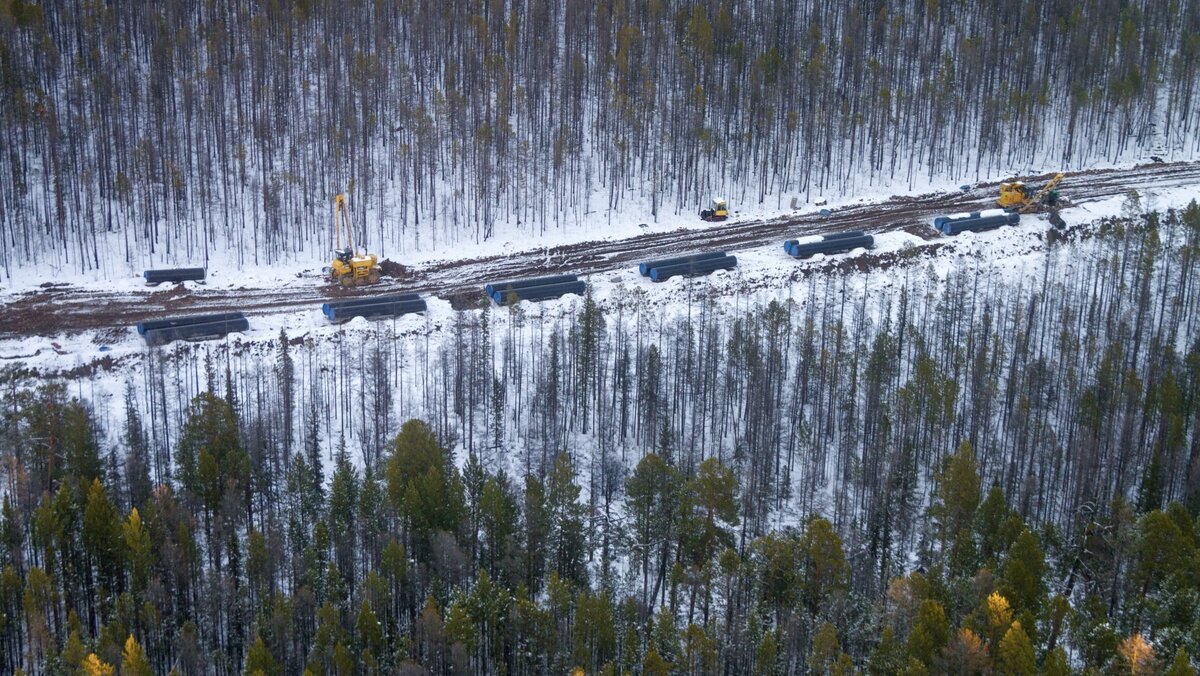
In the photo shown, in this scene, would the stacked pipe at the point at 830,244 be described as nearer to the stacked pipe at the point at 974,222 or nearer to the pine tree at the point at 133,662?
the stacked pipe at the point at 974,222

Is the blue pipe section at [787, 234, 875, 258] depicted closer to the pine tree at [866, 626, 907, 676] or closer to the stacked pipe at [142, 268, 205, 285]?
the pine tree at [866, 626, 907, 676]

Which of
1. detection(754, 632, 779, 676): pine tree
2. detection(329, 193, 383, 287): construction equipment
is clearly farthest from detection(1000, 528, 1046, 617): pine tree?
detection(329, 193, 383, 287): construction equipment

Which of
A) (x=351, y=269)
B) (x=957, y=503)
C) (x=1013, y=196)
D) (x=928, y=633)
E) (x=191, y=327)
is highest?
(x=1013, y=196)

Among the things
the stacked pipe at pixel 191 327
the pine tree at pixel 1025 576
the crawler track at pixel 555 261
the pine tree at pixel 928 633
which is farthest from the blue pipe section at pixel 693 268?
the pine tree at pixel 928 633

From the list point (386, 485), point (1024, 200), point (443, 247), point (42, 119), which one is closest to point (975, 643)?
point (386, 485)

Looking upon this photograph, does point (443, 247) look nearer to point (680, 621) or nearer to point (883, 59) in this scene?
point (680, 621)

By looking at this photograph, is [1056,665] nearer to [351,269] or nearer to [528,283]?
[528,283]

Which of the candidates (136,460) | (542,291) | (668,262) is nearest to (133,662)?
(136,460)

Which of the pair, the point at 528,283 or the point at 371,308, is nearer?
the point at 371,308
